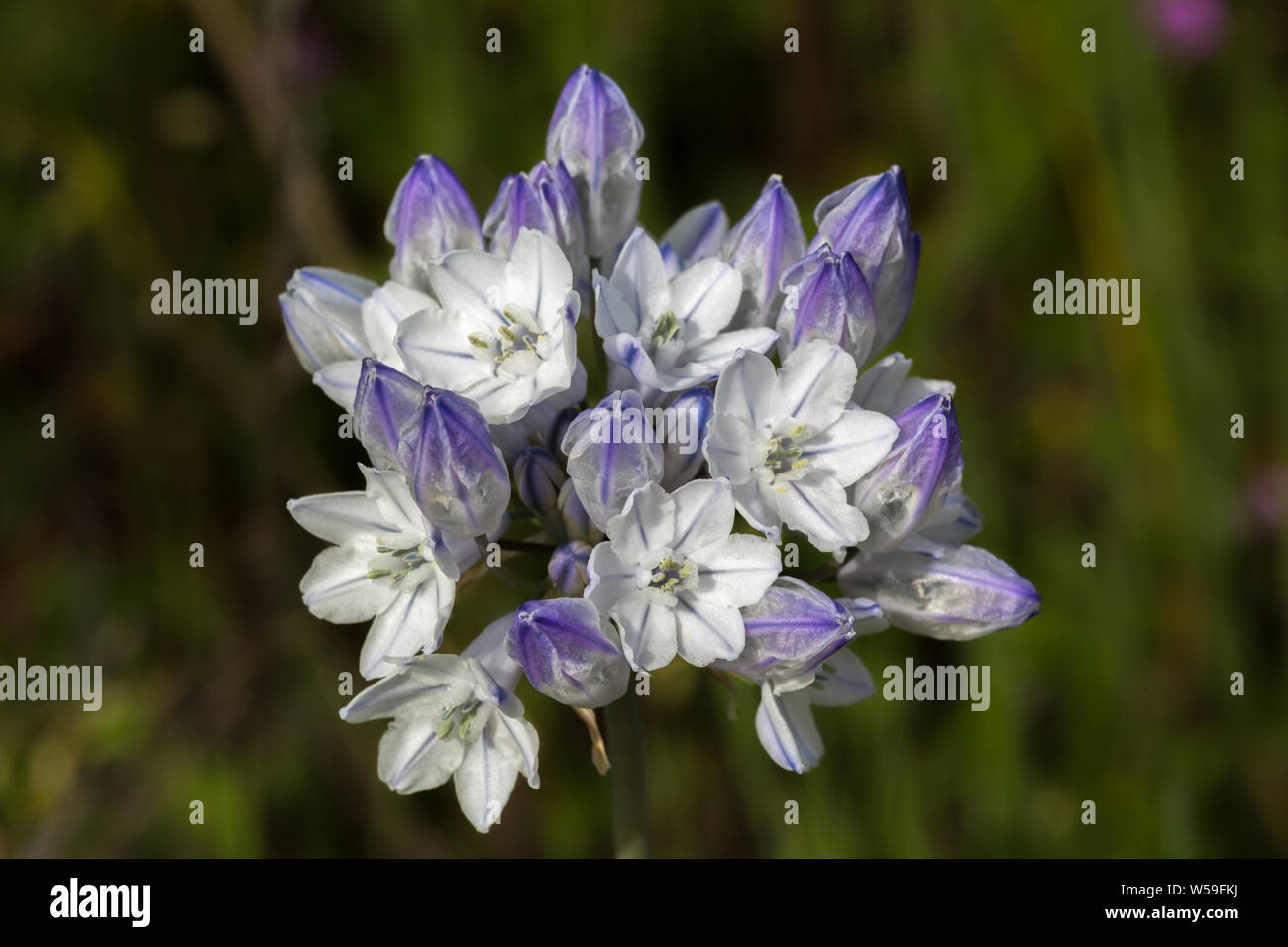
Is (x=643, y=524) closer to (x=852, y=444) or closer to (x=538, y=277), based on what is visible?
(x=852, y=444)

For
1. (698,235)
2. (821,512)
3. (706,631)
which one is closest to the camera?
(706,631)

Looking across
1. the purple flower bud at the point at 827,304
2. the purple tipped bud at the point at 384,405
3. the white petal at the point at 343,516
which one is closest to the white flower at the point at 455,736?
the white petal at the point at 343,516

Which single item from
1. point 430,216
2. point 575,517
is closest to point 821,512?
point 575,517

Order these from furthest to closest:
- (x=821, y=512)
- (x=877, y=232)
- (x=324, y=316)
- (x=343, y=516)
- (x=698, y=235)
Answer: (x=698, y=235) < (x=324, y=316) < (x=877, y=232) < (x=343, y=516) < (x=821, y=512)

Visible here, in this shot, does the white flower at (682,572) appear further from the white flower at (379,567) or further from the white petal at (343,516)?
the white petal at (343,516)

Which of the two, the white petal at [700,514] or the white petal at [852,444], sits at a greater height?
the white petal at [852,444]

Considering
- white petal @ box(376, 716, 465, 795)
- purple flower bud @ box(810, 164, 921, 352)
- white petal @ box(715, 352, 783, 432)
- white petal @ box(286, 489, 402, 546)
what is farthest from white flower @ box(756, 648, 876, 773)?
white petal @ box(286, 489, 402, 546)

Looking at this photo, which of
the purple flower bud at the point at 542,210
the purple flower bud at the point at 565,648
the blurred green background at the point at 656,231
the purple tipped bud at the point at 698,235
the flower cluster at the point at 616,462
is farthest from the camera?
the blurred green background at the point at 656,231

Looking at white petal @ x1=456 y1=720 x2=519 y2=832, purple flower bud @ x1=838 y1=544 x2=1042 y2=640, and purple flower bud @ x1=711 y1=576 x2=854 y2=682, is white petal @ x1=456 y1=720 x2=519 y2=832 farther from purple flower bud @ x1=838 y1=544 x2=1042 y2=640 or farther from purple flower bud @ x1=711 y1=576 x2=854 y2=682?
purple flower bud @ x1=838 y1=544 x2=1042 y2=640
